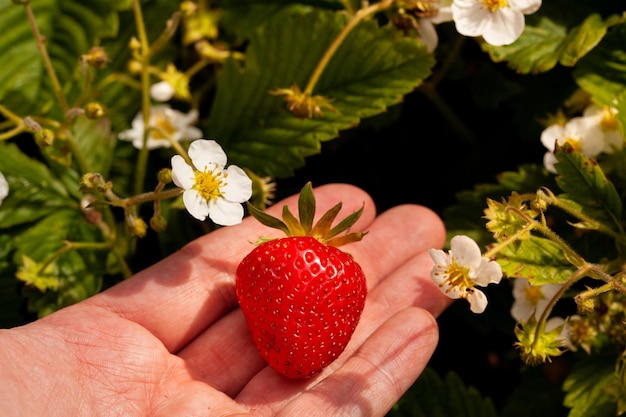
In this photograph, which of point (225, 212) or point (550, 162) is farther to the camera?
point (550, 162)

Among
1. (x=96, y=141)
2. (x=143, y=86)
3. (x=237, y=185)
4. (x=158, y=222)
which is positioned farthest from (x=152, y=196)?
(x=96, y=141)

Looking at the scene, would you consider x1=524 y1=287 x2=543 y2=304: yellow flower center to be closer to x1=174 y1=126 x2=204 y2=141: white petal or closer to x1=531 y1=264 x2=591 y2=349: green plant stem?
x1=531 y1=264 x2=591 y2=349: green plant stem

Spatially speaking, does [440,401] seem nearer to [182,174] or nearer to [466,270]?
[466,270]

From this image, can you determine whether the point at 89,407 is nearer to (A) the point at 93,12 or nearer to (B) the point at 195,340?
(B) the point at 195,340

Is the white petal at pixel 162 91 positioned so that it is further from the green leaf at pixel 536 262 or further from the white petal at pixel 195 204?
the green leaf at pixel 536 262

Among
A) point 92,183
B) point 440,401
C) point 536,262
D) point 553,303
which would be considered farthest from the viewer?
point 440,401

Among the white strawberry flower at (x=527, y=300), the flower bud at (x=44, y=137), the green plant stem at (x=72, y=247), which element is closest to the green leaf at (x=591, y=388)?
the white strawberry flower at (x=527, y=300)
